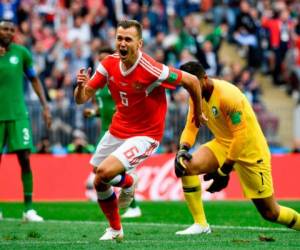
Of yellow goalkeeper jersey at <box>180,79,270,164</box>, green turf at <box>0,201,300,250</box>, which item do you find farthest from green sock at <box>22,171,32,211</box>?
yellow goalkeeper jersey at <box>180,79,270,164</box>

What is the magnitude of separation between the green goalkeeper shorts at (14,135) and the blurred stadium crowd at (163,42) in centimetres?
701

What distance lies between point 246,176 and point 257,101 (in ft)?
46.4

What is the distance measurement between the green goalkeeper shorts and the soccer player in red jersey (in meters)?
3.31

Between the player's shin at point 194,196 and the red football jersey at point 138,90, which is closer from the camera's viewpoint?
the red football jersey at point 138,90

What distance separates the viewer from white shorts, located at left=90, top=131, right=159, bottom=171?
12.0m

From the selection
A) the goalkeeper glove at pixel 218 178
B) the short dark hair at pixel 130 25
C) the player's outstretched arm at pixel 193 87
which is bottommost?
the goalkeeper glove at pixel 218 178

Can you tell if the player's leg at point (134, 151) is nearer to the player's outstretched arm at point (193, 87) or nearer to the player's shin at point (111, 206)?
the player's shin at point (111, 206)

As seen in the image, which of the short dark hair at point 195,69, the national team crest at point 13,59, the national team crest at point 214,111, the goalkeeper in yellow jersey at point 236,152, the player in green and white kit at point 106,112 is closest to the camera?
the short dark hair at point 195,69

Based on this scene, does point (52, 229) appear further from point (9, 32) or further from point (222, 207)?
point (222, 207)

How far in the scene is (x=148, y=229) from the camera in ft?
45.9

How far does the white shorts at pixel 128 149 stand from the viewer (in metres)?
12.0

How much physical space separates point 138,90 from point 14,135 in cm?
405

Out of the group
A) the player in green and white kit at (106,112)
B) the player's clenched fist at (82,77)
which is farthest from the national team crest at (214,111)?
the player in green and white kit at (106,112)

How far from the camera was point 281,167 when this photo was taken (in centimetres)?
2289
